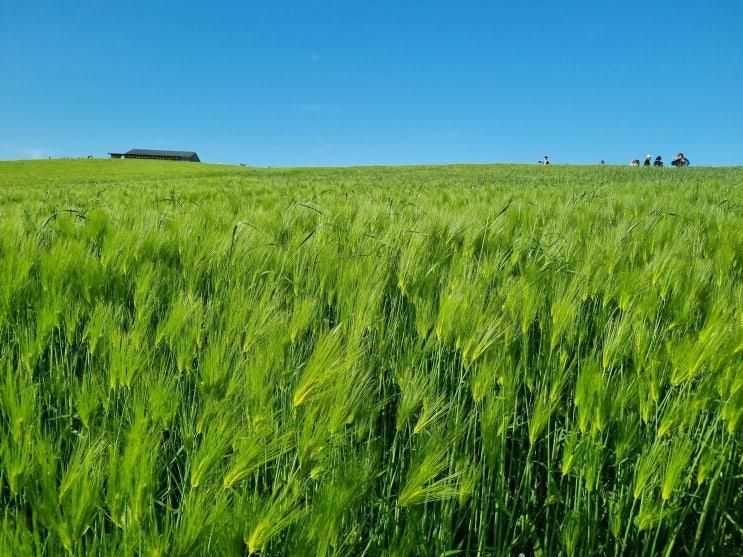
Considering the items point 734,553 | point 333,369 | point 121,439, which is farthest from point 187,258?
point 734,553

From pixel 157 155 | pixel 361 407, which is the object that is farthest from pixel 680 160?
pixel 157 155

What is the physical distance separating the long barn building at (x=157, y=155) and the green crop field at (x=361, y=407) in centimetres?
8798

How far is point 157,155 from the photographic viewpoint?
85.9 metres

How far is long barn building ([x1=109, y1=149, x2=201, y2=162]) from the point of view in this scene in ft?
273

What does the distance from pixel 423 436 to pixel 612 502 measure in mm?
365

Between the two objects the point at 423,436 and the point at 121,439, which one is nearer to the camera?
the point at 121,439

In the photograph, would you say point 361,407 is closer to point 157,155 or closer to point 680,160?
point 680,160

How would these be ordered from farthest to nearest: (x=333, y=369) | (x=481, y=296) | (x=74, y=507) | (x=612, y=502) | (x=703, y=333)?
1. (x=481, y=296)
2. (x=703, y=333)
3. (x=612, y=502)
4. (x=333, y=369)
5. (x=74, y=507)

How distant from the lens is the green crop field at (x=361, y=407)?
642 mm

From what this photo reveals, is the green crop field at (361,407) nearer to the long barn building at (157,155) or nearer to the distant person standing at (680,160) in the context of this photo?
the distant person standing at (680,160)

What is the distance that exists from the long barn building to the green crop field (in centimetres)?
8798

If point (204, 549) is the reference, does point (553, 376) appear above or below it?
above

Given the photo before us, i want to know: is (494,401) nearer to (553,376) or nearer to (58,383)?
(553,376)

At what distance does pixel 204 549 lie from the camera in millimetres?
628
